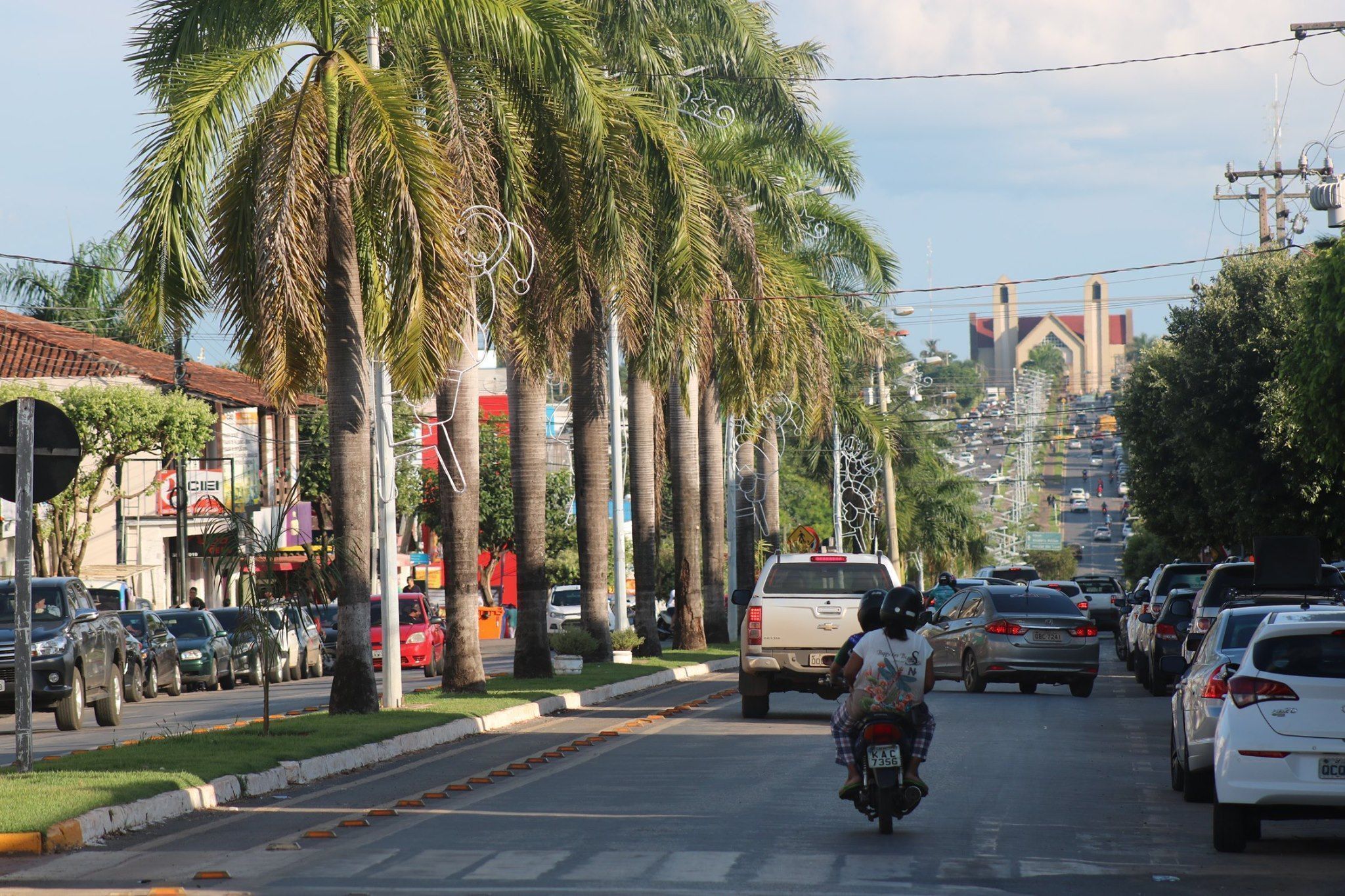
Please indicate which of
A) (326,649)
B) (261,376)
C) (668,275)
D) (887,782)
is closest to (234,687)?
(326,649)

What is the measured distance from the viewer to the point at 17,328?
50844 mm

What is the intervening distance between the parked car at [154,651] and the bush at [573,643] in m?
6.92

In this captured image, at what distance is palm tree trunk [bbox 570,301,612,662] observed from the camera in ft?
97.2

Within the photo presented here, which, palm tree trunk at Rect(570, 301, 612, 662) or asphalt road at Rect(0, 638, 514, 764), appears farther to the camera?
palm tree trunk at Rect(570, 301, 612, 662)

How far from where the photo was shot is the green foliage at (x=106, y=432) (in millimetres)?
40781

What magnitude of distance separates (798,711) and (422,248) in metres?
8.35

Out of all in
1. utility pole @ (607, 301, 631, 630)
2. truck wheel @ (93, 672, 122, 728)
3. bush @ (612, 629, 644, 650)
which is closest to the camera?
truck wheel @ (93, 672, 122, 728)

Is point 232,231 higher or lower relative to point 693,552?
higher

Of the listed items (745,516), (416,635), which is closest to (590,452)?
(416,635)

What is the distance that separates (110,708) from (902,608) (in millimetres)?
15119

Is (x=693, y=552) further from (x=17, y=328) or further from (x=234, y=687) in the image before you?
(x=17, y=328)

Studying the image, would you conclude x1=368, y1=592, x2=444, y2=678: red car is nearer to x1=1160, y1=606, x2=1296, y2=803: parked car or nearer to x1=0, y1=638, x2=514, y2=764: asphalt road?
x1=0, y1=638, x2=514, y2=764: asphalt road

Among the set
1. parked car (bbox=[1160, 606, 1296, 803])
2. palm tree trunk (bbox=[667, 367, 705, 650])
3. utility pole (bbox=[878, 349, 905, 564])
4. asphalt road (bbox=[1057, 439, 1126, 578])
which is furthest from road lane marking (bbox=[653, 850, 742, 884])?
asphalt road (bbox=[1057, 439, 1126, 578])

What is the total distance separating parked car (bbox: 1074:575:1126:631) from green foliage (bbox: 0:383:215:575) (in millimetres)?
21933
